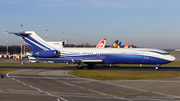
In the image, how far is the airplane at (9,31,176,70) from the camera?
157ft

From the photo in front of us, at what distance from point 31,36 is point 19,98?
36834 millimetres

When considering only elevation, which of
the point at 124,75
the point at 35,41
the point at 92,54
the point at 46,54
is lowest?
the point at 124,75

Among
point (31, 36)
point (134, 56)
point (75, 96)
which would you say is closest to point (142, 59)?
point (134, 56)

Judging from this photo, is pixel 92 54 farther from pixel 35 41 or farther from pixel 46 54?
pixel 35 41

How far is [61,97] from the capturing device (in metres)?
18.0

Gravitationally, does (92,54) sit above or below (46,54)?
below

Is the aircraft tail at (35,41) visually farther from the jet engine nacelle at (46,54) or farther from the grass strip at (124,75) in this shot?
the grass strip at (124,75)

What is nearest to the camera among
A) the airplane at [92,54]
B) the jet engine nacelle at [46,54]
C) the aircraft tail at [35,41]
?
the airplane at [92,54]

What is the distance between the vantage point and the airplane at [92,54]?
4772 cm

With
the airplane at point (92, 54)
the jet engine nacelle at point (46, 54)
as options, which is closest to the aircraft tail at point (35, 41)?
the airplane at point (92, 54)

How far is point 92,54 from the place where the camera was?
2029 inches

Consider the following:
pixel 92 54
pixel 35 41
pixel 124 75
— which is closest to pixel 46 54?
pixel 35 41

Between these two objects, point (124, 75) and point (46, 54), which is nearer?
point (124, 75)

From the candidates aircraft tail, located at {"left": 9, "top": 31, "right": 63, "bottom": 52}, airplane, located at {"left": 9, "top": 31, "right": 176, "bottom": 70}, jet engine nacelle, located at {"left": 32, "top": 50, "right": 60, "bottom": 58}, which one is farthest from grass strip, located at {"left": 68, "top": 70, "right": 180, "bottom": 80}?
aircraft tail, located at {"left": 9, "top": 31, "right": 63, "bottom": 52}
